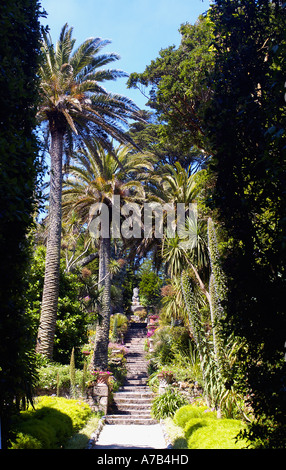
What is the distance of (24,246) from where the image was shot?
3984 millimetres

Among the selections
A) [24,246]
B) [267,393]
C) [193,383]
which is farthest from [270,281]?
[193,383]

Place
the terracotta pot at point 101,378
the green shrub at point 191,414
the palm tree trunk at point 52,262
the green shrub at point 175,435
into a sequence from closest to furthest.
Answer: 1. the green shrub at point 175,435
2. the green shrub at point 191,414
3. the palm tree trunk at point 52,262
4. the terracotta pot at point 101,378

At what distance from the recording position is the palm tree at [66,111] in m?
11.1

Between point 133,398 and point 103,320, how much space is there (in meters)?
3.06

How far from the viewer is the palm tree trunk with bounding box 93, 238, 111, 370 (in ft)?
45.4

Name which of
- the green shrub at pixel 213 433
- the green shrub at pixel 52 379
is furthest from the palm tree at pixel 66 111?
the green shrub at pixel 213 433

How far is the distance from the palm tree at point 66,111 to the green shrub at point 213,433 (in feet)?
17.1

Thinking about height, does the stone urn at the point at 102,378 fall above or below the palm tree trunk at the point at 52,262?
below

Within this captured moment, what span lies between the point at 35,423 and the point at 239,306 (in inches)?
171

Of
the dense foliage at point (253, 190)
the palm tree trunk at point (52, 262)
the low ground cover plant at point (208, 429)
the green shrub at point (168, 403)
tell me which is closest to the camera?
the dense foliage at point (253, 190)

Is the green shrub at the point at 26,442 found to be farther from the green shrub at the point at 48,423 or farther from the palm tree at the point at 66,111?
the palm tree at the point at 66,111

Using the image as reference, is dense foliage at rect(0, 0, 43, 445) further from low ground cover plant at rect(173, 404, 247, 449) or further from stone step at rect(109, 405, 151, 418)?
stone step at rect(109, 405, 151, 418)

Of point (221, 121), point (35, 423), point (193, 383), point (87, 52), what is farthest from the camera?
point (87, 52)

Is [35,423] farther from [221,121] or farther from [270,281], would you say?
[221,121]
